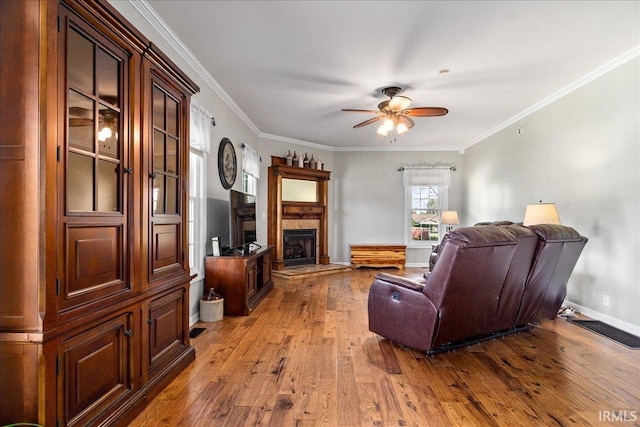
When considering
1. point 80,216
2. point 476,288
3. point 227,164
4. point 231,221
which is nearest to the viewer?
point 80,216

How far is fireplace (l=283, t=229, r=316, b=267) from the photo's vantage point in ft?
22.5

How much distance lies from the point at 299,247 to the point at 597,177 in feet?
16.6

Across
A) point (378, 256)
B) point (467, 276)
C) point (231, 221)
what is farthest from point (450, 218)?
point (231, 221)

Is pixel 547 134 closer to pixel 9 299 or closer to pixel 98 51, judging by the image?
pixel 98 51

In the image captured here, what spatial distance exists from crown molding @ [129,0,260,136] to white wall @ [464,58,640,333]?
4455 mm

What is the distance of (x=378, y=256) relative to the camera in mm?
7188

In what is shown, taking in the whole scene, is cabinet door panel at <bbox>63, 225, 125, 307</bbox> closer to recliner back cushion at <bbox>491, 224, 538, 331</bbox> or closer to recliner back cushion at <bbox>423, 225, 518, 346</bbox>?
recliner back cushion at <bbox>423, 225, 518, 346</bbox>

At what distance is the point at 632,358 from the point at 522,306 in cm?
82

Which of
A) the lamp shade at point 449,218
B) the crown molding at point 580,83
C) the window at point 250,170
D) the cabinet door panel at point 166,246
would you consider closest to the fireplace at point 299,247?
the window at point 250,170

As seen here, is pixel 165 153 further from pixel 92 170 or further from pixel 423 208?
pixel 423 208

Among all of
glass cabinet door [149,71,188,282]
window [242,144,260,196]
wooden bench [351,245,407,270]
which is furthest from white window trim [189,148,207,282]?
wooden bench [351,245,407,270]

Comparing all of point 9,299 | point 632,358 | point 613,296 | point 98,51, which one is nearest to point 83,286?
point 9,299

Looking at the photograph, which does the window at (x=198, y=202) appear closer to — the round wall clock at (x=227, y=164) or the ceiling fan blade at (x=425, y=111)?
the round wall clock at (x=227, y=164)

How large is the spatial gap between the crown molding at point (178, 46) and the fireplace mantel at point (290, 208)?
1.99 m
